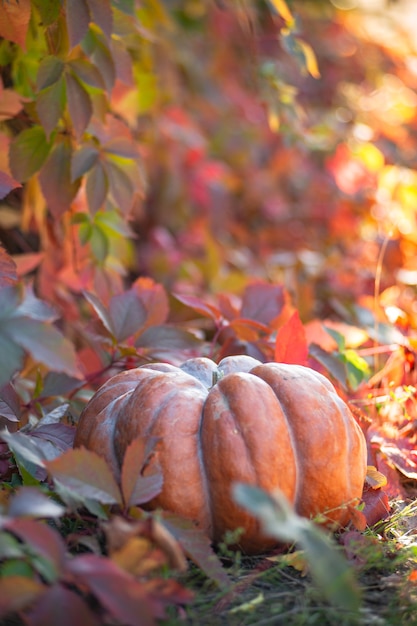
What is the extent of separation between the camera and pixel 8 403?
1163mm

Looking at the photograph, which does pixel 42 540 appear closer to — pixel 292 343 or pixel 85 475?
pixel 85 475

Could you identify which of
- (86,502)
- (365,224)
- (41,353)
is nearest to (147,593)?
(86,502)

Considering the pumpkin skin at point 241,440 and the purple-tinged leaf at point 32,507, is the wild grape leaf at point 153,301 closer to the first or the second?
the pumpkin skin at point 241,440

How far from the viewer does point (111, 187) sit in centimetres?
149

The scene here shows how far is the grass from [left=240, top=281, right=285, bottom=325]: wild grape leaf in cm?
59

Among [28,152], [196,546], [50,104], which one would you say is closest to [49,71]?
[50,104]

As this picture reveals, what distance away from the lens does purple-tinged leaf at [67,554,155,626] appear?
0.71 meters

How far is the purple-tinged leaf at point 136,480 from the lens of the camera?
2.97 feet

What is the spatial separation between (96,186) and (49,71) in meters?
A: 0.24

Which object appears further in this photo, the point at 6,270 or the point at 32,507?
the point at 6,270

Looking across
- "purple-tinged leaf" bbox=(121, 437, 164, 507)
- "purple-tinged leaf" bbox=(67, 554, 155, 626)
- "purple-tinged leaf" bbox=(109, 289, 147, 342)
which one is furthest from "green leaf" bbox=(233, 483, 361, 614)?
"purple-tinged leaf" bbox=(109, 289, 147, 342)

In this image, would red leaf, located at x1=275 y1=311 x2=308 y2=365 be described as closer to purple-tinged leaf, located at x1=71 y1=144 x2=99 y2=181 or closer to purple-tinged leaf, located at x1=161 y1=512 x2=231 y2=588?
purple-tinged leaf, located at x1=161 y1=512 x2=231 y2=588

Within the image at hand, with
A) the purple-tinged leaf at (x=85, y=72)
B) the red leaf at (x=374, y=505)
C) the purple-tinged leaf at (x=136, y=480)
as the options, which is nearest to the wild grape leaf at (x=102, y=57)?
the purple-tinged leaf at (x=85, y=72)

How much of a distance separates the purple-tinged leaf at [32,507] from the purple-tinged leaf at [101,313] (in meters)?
0.58
